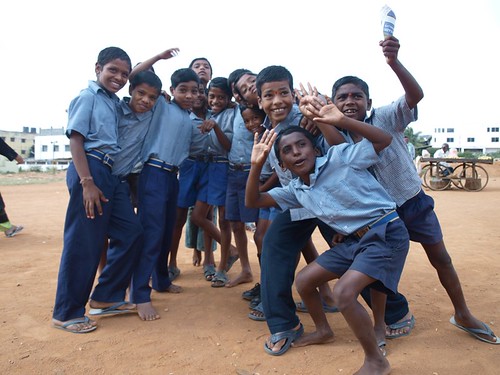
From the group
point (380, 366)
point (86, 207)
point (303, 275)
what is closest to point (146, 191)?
point (86, 207)

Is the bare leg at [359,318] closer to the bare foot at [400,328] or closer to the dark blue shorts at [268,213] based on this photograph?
the bare foot at [400,328]

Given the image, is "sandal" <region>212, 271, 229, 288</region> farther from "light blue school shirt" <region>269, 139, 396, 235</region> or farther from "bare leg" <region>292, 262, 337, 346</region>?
"light blue school shirt" <region>269, 139, 396, 235</region>

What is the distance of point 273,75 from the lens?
313cm

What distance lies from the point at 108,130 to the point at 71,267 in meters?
1.04

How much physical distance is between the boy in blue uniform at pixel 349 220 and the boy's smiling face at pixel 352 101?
0.33m

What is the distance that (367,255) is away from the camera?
7.84ft

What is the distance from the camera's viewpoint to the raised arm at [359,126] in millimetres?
2477

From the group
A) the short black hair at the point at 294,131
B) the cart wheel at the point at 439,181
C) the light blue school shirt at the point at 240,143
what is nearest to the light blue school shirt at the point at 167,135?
the light blue school shirt at the point at 240,143

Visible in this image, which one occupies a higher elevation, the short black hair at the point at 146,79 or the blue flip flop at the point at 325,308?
the short black hair at the point at 146,79

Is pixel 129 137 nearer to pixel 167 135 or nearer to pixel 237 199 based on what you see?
pixel 167 135

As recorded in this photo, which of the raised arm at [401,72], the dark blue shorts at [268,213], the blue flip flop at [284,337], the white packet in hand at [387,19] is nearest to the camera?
the white packet in hand at [387,19]

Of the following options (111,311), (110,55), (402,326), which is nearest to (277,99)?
(110,55)

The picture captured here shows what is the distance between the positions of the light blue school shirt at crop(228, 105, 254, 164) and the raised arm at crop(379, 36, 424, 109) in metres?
1.53

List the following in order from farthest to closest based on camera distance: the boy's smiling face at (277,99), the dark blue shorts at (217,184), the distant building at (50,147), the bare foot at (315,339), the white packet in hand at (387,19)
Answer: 1. the distant building at (50,147)
2. the dark blue shorts at (217,184)
3. the boy's smiling face at (277,99)
4. the bare foot at (315,339)
5. the white packet in hand at (387,19)
